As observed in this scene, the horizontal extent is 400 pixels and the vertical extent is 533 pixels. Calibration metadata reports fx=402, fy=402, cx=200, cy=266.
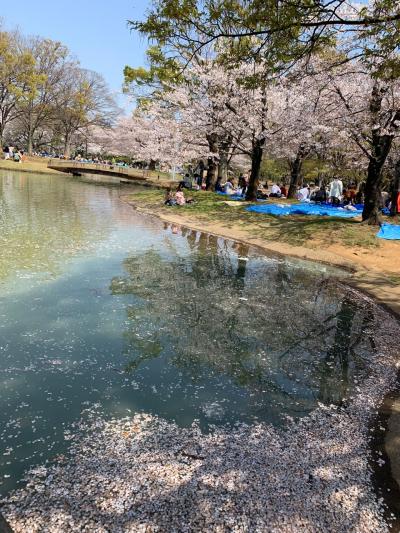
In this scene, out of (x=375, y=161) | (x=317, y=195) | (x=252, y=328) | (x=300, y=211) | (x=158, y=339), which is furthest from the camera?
(x=317, y=195)

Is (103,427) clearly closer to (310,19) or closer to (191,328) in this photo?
(191,328)

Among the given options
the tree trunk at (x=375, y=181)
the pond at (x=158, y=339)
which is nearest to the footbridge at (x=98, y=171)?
the tree trunk at (x=375, y=181)

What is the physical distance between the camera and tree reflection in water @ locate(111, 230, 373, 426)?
523 centimetres

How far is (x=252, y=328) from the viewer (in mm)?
6906

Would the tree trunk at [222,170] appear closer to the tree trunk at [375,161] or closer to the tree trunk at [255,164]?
the tree trunk at [255,164]

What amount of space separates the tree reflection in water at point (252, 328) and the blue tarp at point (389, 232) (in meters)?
4.35

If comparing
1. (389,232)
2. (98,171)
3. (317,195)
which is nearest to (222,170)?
(317,195)

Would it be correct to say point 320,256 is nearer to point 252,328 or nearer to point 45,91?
point 252,328

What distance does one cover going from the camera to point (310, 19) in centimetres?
564

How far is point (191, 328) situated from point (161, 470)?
3.24 meters

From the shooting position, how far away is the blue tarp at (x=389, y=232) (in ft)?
45.3

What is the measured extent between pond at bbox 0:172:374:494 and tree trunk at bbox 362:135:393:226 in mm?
4859

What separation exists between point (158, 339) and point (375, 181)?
12.1 meters

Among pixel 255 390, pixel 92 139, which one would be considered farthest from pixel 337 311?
pixel 92 139
